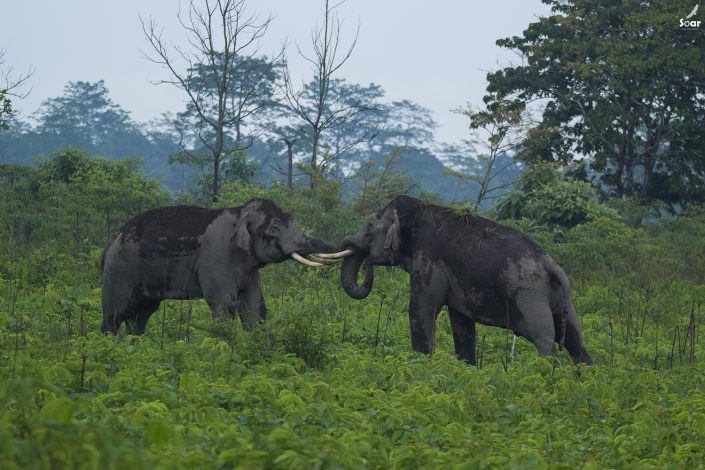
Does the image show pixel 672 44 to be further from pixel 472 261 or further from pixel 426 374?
pixel 426 374

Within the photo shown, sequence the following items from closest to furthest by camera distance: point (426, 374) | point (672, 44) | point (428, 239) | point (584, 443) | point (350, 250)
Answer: point (584, 443) < point (426, 374) < point (428, 239) < point (350, 250) < point (672, 44)

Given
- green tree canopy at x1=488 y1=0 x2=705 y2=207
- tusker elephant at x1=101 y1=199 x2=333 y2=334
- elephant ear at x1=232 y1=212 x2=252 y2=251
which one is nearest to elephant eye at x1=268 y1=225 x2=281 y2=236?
tusker elephant at x1=101 y1=199 x2=333 y2=334

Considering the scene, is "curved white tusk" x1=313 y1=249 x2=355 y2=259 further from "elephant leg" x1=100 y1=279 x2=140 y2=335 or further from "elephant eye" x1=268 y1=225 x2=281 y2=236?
"elephant leg" x1=100 y1=279 x2=140 y2=335

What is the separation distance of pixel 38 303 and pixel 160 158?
3094 inches

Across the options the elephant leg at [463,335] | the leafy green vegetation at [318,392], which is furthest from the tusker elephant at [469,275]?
the leafy green vegetation at [318,392]

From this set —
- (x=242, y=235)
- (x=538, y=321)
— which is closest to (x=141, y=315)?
(x=242, y=235)

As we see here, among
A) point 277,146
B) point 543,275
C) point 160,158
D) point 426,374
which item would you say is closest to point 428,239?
point 543,275

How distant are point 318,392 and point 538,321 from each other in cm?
360

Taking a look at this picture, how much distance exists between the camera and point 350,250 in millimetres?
12164

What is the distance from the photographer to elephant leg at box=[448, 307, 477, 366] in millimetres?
11320

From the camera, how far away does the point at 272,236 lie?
38.1ft

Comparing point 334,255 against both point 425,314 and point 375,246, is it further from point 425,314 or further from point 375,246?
point 425,314

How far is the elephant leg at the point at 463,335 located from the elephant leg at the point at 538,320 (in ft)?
3.44

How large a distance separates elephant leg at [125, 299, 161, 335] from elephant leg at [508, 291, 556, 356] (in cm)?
422
